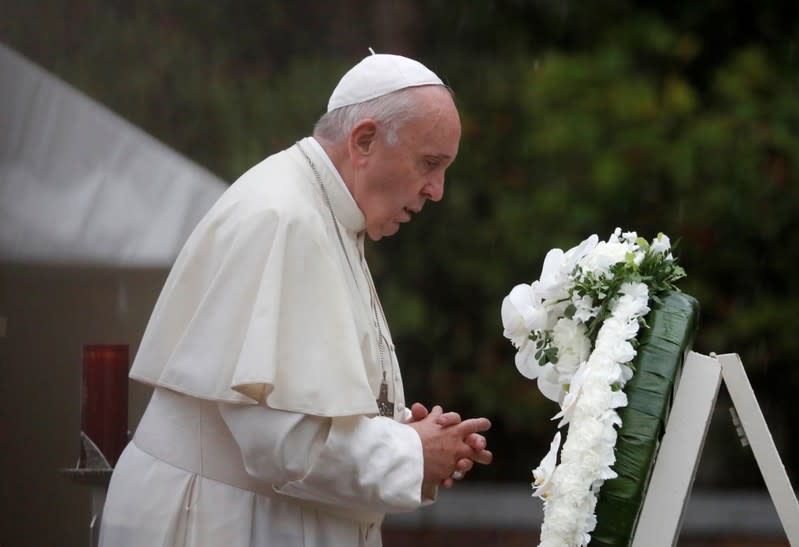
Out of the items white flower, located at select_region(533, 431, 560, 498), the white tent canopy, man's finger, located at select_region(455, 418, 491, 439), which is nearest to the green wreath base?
white flower, located at select_region(533, 431, 560, 498)

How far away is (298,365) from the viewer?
277 cm

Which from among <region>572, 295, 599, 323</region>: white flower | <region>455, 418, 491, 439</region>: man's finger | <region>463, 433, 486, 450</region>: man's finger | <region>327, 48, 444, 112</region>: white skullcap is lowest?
<region>463, 433, 486, 450</region>: man's finger

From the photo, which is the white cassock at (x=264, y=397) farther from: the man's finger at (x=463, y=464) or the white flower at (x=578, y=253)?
the white flower at (x=578, y=253)

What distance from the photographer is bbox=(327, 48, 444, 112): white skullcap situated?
121 inches

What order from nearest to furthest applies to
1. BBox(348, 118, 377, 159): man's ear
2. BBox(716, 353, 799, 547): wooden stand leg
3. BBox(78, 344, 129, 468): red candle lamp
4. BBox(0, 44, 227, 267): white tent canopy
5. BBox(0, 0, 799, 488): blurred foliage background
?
BBox(716, 353, 799, 547): wooden stand leg
BBox(348, 118, 377, 159): man's ear
BBox(78, 344, 129, 468): red candle lamp
BBox(0, 44, 227, 267): white tent canopy
BBox(0, 0, 799, 488): blurred foliage background

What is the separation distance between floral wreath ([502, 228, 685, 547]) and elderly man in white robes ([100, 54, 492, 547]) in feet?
0.76

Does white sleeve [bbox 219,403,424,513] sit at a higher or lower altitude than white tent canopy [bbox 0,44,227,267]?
lower

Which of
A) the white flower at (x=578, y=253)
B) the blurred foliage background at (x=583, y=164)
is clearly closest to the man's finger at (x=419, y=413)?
the white flower at (x=578, y=253)

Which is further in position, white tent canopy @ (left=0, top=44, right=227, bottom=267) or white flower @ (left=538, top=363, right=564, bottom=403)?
white tent canopy @ (left=0, top=44, right=227, bottom=267)

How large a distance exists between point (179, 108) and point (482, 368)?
2402mm

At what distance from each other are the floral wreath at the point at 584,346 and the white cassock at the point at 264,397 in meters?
0.31

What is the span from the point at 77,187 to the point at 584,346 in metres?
1.94

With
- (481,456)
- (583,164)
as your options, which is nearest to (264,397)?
(481,456)

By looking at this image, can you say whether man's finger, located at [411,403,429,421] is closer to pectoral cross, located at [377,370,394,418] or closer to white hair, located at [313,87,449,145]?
pectoral cross, located at [377,370,394,418]
